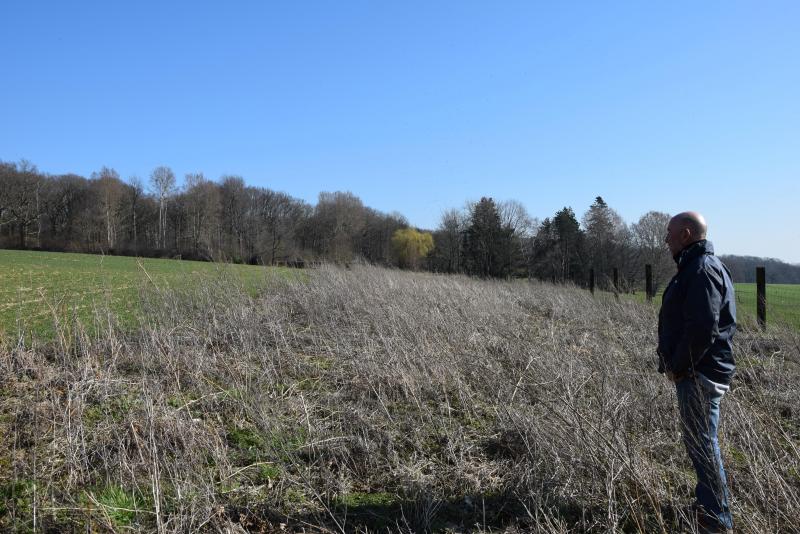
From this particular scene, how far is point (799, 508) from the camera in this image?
2.43 meters

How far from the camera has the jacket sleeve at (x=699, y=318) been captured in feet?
9.17

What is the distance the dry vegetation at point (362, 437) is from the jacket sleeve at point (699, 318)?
59 centimetres

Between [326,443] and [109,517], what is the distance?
1.70 meters

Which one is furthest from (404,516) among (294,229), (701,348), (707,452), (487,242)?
(294,229)

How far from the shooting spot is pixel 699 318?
2811 mm

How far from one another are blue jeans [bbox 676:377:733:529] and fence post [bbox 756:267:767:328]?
23.5 feet

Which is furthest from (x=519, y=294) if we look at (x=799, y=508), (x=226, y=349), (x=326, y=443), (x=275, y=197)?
(x=275, y=197)

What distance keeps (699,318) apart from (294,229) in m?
63.7

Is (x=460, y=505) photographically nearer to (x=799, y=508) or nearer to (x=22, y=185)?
(x=799, y=508)

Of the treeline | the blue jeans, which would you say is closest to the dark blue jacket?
the blue jeans

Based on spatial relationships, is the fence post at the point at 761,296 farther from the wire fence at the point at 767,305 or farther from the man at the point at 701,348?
the man at the point at 701,348

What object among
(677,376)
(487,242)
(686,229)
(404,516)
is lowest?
(404,516)

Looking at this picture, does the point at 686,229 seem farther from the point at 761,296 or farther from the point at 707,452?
the point at 761,296

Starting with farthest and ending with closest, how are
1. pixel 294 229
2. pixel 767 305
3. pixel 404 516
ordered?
pixel 294 229 < pixel 767 305 < pixel 404 516
